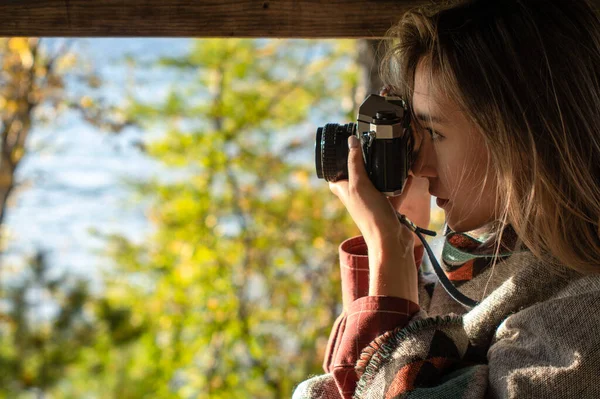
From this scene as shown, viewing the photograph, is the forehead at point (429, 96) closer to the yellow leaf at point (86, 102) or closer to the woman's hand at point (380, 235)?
the woman's hand at point (380, 235)

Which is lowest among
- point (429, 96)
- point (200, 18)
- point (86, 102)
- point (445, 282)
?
point (445, 282)

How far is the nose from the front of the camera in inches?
50.8

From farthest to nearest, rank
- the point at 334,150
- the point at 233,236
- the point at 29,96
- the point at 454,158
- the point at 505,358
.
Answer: the point at 29,96, the point at 233,236, the point at 334,150, the point at 454,158, the point at 505,358

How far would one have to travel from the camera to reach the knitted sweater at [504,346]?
1.05 m

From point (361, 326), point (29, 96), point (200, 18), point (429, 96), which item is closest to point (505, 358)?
point (361, 326)

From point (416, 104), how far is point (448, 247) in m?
0.27

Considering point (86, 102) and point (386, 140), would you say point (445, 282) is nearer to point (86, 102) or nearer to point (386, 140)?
point (386, 140)

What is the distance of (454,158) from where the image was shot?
1.24 meters

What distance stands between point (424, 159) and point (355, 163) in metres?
0.12

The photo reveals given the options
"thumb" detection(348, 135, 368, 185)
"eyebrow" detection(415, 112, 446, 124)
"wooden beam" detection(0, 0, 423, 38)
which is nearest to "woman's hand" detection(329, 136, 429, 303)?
"thumb" detection(348, 135, 368, 185)

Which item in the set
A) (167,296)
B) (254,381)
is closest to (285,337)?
(254,381)

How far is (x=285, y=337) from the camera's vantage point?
4418mm

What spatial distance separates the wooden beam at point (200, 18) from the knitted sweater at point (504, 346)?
1.56 feet

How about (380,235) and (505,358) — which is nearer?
(505,358)
